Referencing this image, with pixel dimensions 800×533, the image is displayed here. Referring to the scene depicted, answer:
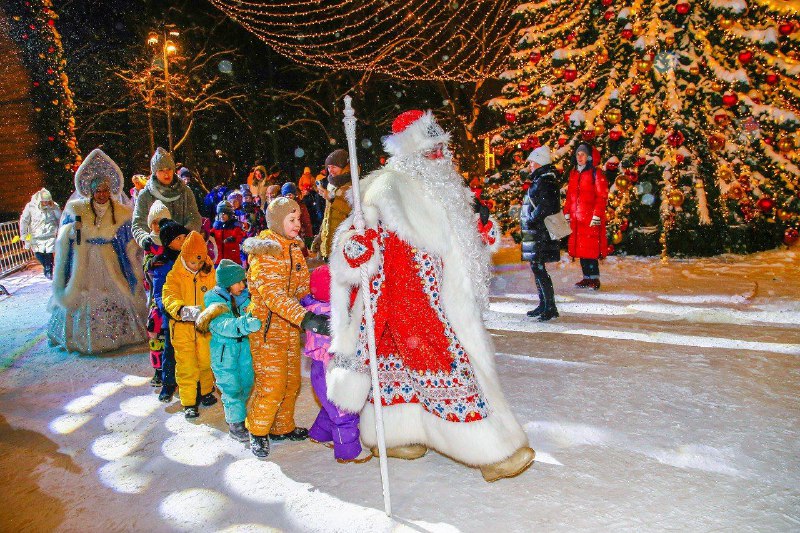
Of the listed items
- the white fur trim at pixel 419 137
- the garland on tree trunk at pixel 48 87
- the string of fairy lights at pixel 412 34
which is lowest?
the white fur trim at pixel 419 137

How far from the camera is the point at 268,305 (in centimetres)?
343

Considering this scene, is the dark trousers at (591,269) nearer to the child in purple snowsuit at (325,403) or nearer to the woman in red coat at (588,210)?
the woman in red coat at (588,210)

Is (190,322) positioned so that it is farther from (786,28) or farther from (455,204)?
(786,28)

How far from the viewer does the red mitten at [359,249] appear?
2.90 meters

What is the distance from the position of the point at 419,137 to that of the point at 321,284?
1.09m

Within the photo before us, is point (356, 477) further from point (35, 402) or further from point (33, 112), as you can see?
point (33, 112)

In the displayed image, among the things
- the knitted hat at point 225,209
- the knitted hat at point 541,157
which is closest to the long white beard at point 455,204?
the knitted hat at point 541,157

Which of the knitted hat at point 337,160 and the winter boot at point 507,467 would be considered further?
the knitted hat at point 337,160

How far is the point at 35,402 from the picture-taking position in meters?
4.89

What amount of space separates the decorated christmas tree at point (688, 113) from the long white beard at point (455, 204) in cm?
751

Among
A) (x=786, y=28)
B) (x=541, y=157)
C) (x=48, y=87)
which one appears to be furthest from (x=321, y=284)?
(x=48, y=87)

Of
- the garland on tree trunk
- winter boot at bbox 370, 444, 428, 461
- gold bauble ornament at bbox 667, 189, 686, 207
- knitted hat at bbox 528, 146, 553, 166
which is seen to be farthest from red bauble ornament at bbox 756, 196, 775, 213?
the garland on tree trunk

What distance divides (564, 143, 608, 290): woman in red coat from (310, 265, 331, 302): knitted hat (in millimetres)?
5276

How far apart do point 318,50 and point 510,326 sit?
19336 millimetres
